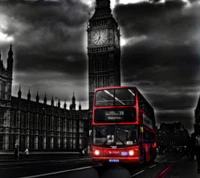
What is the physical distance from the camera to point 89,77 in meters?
94.6

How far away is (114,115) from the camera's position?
696 inches


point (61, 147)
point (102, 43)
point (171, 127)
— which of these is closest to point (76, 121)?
point (61, 147)

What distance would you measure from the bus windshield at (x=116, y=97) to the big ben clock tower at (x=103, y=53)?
238 ft

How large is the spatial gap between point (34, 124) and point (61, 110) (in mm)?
13022

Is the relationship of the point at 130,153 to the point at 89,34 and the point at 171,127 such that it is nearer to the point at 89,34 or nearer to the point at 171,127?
the point at 89,34

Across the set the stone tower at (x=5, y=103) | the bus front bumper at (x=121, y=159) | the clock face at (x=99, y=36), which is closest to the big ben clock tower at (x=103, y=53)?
the clock face at (x=99, y=36)

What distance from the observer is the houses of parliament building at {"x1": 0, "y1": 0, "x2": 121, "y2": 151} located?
54375 millimetres

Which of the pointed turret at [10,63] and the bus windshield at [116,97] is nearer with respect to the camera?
the bus windshield at [116,97]

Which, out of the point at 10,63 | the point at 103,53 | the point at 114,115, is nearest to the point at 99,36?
the point at 103,53

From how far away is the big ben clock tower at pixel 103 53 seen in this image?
Answer: 92188 millimetres

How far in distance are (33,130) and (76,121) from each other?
2134cm

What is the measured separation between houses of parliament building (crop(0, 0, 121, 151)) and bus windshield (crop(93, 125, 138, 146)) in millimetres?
29895

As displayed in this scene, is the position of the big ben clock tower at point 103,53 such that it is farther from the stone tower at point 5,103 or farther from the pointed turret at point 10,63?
the stone tower at point 5,103

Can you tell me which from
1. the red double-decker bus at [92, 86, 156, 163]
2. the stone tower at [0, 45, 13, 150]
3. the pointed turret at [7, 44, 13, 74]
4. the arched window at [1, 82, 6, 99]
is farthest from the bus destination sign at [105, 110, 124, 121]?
the pointed turret at [7, 44, 13, 74]
